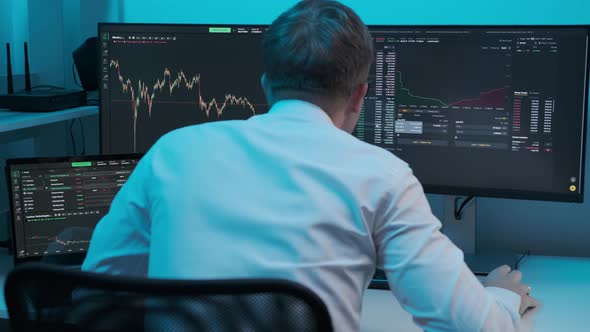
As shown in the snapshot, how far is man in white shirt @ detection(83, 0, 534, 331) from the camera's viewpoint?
1.05 metres

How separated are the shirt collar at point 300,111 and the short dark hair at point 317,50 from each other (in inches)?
0.8

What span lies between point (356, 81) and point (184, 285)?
479 millimetres

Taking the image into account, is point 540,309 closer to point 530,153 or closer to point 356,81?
point 530,153

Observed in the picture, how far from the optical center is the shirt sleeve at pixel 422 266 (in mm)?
1114

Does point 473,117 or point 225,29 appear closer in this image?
point 473,117

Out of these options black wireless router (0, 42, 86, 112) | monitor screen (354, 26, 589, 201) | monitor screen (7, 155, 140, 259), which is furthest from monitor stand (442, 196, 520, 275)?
black wireless router (0, 42, 86, 112)

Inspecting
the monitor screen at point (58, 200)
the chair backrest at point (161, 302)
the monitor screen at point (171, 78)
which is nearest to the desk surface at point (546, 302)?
the monitor screen at point (58, 200)

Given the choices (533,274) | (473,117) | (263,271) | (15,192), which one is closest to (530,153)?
(473,117)

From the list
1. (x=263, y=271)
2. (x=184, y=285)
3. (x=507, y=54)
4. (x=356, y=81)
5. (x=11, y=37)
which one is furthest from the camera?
(x=11, y=37)

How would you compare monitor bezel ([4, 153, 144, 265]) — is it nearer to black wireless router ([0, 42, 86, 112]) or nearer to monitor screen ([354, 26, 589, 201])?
black wireless router ([0, 42, 86, 112])

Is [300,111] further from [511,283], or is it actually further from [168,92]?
[168,92]

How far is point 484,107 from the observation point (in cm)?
197

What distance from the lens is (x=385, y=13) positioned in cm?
224

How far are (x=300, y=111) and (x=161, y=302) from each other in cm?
38
